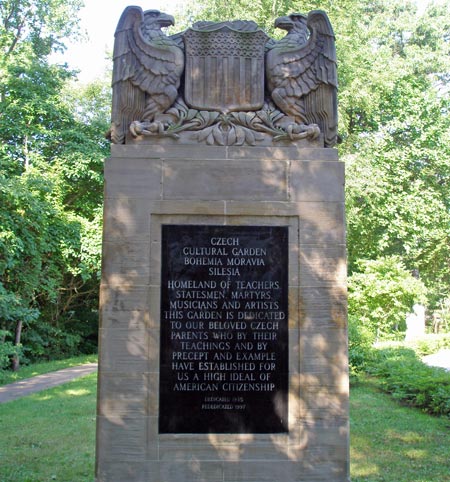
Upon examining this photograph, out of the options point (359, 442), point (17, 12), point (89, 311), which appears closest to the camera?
point (359, 442)

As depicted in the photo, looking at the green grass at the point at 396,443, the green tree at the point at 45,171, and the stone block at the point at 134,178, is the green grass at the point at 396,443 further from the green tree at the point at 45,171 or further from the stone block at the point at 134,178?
the green tree at the point at 45,171

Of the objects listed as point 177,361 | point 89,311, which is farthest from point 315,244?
point 89,311

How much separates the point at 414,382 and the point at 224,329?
8095 mm

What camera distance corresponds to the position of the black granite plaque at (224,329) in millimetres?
5840

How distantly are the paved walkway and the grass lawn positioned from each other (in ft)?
4.85

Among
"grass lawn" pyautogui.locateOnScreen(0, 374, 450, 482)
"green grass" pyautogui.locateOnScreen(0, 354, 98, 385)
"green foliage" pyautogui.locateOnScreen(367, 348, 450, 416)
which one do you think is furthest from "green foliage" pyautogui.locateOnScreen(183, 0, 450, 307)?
"grass lawn" pyautogui.locateOnScreen(0, 374, 450, 482)

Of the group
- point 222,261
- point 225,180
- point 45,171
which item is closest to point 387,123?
point 45,171

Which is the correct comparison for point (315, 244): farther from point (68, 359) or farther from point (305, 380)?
point (68, 359)

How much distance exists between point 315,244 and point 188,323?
5.01ft

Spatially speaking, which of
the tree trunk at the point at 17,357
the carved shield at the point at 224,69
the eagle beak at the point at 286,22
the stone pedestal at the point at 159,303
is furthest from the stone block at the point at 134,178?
the tree trunk at the point at 17,357

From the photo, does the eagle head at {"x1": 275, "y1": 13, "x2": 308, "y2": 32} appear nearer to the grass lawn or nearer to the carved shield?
the carved shield

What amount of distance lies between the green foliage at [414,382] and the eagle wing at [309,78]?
6.94 metres

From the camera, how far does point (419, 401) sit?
38.5ft

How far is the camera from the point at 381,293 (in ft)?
81.7
